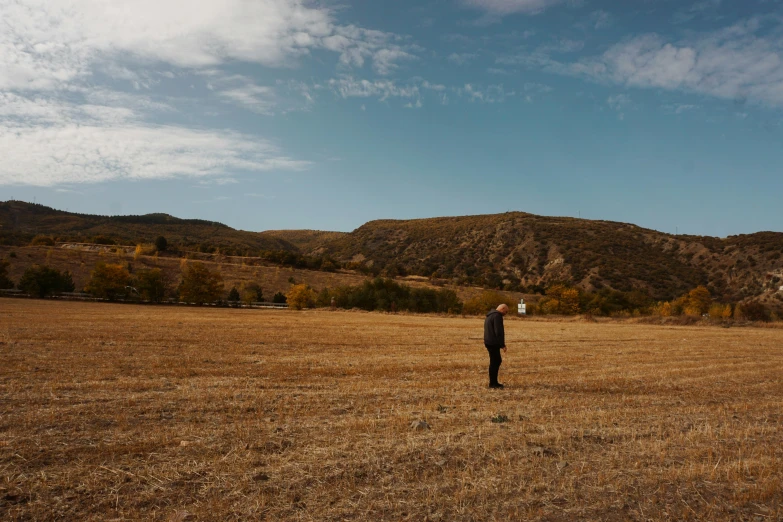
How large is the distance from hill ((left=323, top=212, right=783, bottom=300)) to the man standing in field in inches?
3494

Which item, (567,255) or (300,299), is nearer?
(300,299)

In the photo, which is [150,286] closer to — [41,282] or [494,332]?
[41,282]

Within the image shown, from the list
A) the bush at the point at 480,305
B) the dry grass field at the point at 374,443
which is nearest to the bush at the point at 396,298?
the bush at the point at 480,305

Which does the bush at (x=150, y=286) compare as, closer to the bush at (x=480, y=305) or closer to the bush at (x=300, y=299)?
the bush at (x=300, y=299)

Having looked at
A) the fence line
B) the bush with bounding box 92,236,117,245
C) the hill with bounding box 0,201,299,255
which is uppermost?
the hill with bounding box 0,201,299,255

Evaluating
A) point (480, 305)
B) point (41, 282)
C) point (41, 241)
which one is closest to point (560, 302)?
point (480, 305)

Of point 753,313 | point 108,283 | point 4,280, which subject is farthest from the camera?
point 108,283

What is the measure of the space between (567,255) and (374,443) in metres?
111

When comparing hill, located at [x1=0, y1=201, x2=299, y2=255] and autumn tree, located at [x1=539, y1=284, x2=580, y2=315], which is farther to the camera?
hill, located at [x1=0, y1=201, x2=299, y2=255]

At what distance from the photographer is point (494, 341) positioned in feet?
44.3

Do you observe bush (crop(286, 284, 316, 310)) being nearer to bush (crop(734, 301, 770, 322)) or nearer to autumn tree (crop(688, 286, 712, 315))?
autumn tree (crop(688, 286, 712, 315))

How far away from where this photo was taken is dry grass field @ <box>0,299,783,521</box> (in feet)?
18.4

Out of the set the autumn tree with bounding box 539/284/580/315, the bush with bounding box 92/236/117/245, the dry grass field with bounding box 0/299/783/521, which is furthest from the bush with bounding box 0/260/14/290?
the autumn tree with bounding box 539/284/580/315

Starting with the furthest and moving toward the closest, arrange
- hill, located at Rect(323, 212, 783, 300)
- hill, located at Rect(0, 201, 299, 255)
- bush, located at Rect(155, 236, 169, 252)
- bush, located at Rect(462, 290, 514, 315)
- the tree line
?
hill, located at Rect(0, 201, 299, 255)
bush, located at Rect(155, 236, 169, 252)
hill, located at Rect(323, 212, 783, 300)
the tree line
bush, located at Rect(462, 290, 514, 315)
